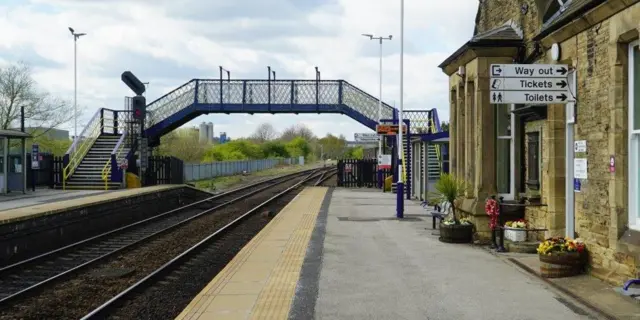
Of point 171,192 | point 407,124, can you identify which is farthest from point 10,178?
point 407,124

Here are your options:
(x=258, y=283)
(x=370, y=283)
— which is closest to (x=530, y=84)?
(x=370, y=283)

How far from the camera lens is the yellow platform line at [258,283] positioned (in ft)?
23.8

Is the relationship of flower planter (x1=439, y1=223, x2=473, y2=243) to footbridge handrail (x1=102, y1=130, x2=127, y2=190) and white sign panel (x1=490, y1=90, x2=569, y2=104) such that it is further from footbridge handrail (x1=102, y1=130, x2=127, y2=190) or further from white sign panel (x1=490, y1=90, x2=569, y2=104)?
footbridge handrail (x1=102, y1=130, x2=127, y2=190)

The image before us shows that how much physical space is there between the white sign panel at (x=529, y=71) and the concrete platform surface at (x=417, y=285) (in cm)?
292

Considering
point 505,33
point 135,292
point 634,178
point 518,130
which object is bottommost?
point 135,292

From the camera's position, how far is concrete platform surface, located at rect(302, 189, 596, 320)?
7.13 metres

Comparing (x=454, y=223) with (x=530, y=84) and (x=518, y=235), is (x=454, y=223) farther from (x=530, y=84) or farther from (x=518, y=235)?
(x=530, y=84)

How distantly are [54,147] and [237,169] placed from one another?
19994 millimetres

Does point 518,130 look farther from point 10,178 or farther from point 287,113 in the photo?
point 287,113

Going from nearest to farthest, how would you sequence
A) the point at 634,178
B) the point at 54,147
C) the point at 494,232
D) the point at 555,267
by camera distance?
the point at 634,178, the point at 555,267, the point at 494,232, the point at 54,147

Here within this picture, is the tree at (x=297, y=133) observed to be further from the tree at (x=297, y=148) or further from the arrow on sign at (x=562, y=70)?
the arrow on sign at (x=562, y=70)

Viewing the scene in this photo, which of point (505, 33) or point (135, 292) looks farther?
point (505, 33)

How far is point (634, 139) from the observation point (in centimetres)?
768

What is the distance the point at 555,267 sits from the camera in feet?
28.4
